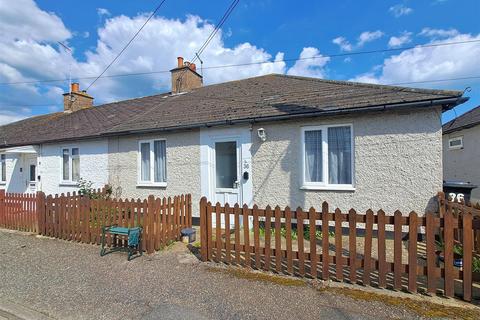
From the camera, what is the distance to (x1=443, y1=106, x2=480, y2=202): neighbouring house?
1286 cm

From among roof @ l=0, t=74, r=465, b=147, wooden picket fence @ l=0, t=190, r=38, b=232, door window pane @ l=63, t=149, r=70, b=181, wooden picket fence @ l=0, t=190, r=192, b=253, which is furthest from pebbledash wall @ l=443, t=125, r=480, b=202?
door window pane @ l=63, t=149, r=70, b=181

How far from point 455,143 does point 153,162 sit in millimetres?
15359

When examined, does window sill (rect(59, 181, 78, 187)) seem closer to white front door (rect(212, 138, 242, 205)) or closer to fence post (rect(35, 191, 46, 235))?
fence post (rect(35, 191, 46, 235))

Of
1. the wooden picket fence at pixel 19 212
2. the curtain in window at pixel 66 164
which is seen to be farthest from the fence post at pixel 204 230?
the curtain in window at pixel 66 164

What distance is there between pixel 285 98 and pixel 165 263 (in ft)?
19.2

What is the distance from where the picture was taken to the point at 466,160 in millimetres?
13727

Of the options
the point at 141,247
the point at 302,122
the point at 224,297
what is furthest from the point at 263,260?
the point at 302,122

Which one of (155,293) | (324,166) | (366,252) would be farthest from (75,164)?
(366,252)

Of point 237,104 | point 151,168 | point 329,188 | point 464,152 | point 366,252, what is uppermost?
point 237,104

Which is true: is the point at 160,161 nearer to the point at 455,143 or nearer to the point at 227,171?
the point at 227,171

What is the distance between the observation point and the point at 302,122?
7.29 m

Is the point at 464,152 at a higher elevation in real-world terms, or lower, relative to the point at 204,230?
higher

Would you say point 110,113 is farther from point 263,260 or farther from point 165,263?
point 263,260

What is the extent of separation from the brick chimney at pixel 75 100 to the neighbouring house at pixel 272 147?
5319 mm
